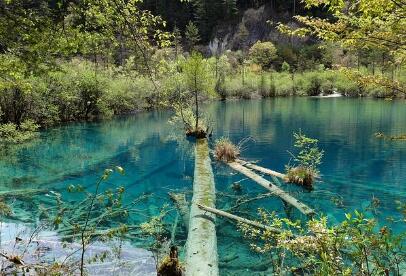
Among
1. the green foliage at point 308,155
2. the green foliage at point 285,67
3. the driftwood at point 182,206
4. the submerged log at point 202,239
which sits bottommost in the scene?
the driftwood at point 182,206

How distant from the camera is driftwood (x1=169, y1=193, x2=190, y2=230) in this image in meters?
10.6

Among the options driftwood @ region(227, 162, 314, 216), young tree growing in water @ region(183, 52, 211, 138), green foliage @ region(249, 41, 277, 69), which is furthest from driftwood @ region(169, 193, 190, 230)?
green foliage @ region(249, 41, 277, 69)

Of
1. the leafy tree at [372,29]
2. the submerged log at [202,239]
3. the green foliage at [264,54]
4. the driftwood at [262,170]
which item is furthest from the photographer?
the green foliage at [264,54]

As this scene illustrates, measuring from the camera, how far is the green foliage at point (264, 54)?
4063 inches

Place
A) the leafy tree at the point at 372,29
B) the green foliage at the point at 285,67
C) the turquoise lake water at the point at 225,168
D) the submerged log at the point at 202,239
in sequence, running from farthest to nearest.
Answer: the green foliage at the point at 285,67 < the turquoise lake water at the point at 225,168 < the submerged log at the point at 202,239 < the leafy tree at the point at 372,29

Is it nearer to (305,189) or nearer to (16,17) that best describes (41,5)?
(16,17)

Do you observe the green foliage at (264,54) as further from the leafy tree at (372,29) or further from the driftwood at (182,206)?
the leafy tree at (372,29)

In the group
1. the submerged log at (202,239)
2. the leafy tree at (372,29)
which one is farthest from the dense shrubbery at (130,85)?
the submerged log at (202,239)

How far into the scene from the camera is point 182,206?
11.7 metres

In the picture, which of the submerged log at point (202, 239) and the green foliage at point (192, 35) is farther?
the green foliage at point (192, 35)

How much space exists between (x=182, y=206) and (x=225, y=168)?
7531 mm

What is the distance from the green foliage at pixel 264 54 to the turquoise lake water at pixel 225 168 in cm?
6581

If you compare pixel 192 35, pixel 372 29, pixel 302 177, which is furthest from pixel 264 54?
pixel 372 29

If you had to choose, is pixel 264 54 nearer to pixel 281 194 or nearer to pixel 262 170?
pixel 262 170
